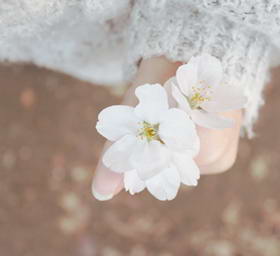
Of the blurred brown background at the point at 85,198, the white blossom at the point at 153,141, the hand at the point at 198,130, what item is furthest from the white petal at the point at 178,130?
the blurred brown background at the point at 85,198

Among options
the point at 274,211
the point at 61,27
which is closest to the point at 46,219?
the point at 274,211

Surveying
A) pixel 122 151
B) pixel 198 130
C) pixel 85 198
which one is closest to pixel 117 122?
pixel 122 151

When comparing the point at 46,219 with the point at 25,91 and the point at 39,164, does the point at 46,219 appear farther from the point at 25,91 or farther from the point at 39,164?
the point at 25,91

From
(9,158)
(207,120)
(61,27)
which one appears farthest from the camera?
(9,158)

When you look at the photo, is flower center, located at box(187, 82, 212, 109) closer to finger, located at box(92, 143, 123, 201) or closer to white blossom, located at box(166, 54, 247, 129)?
white blossom, located at box(166, 54, 247, 129)

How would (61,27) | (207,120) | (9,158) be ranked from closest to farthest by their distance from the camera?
(207,120)
(61,27)
(9,158)

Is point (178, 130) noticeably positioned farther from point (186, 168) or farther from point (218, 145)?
point (218, 145)
